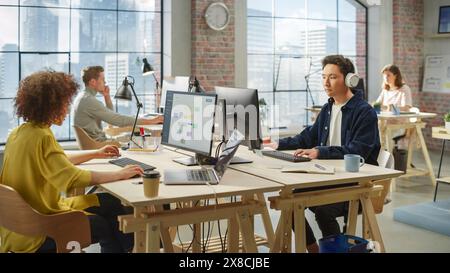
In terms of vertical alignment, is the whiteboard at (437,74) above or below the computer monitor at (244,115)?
above

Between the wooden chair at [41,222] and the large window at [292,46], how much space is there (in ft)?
17.6

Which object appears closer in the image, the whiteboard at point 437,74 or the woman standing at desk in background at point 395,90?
the woman standing at desk in background at point 395,90

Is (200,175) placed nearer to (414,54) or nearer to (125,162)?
(125,162)

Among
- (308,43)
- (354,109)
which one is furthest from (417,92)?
(354,109)

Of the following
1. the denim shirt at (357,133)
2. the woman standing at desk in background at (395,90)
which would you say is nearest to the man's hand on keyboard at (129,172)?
the denim shirt at (357,133)

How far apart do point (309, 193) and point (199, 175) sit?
56 centimetres

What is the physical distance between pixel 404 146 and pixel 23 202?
5267mm

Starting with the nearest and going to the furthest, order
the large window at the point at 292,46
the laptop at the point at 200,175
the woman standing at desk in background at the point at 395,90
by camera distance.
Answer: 1. the laptop at the point at 200,175
2. the woman standing at desk in background at the point at 395,90
3. the large window at the point at 292,46

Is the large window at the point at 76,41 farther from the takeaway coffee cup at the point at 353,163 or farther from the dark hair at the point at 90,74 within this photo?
the takeaway coffee cup at the point at 353,163

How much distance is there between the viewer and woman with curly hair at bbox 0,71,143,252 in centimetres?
243

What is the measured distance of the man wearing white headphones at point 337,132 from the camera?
126 inches

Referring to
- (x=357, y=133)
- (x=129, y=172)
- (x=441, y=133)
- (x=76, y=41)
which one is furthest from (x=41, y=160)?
(x=76, y=41)

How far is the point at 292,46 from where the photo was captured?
8.06 meters
